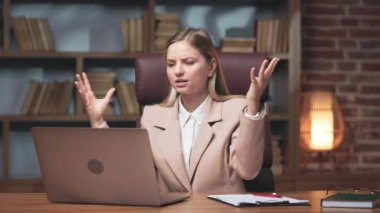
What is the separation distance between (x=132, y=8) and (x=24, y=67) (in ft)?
2.22

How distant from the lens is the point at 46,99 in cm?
399

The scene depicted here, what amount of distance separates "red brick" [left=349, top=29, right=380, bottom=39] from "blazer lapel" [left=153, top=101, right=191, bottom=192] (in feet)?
6.73

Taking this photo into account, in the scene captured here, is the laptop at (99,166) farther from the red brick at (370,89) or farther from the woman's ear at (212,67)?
the red brick at (370,89)

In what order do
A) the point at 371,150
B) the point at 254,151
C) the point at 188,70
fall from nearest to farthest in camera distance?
the point at 254,151, the point at 188,70, the point at 371,150

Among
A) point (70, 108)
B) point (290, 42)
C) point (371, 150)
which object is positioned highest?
point (290, 42)

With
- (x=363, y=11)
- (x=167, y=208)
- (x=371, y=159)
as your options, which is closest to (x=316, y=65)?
(x=363, y=11)

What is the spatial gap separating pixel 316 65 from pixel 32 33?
158cm

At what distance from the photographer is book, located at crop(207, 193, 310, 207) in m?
1.73

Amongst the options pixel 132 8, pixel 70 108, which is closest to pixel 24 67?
pixel 70 108

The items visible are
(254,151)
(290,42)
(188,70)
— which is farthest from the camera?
(290,42)

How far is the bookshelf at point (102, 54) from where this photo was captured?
391cm

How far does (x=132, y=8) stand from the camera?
4180 mm

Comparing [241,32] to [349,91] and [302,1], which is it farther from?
[349,91]

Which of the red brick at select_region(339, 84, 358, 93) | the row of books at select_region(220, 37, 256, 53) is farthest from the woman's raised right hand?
the red brick at select_region(339, 84, 358, 93)
